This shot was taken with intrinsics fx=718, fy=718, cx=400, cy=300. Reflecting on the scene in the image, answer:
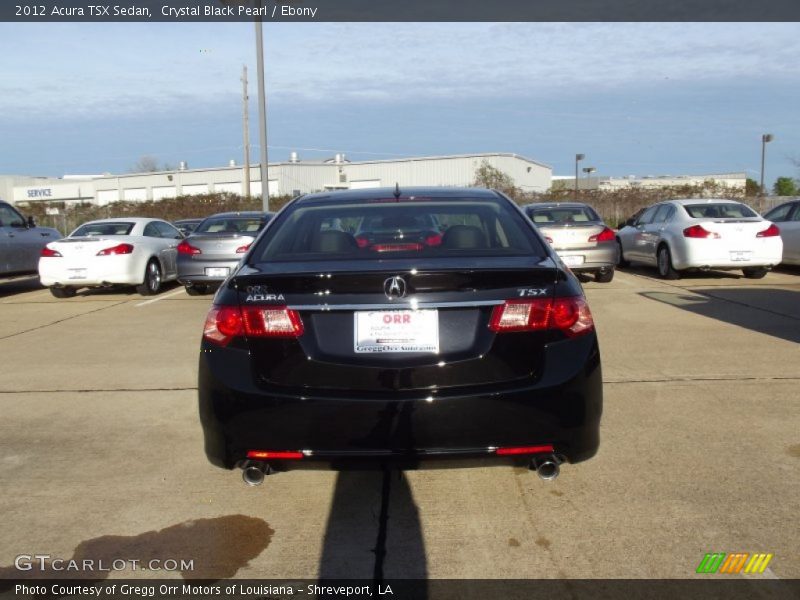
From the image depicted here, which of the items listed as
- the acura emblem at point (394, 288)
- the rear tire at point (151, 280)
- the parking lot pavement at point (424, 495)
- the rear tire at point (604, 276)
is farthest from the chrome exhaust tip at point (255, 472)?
the rear tire at point (604, 276)

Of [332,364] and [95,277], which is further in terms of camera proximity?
[95,277]

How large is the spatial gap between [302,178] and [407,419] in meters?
55.2

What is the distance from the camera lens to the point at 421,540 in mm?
3162

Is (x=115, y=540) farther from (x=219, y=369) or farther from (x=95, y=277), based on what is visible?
(x=95, y=277)

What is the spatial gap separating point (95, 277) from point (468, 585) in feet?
33.3

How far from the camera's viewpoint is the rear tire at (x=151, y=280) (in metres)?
12.0

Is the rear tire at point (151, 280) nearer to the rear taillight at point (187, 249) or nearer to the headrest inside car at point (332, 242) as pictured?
the rear taillight at point (187, 249)

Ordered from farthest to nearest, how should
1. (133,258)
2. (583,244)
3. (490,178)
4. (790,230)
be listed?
1. (490,178)
2. (790,230)
3. (583,244)
4. (133,258)

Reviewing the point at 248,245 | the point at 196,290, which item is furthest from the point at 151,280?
the point at 248,245

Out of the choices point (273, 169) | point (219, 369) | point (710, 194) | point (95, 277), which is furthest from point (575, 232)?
point (273, 169)

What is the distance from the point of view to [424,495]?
143 inches

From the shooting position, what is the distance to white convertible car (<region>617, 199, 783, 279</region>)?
463 inches

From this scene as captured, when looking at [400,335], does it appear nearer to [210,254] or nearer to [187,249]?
[210,254]

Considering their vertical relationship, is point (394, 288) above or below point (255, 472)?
above
